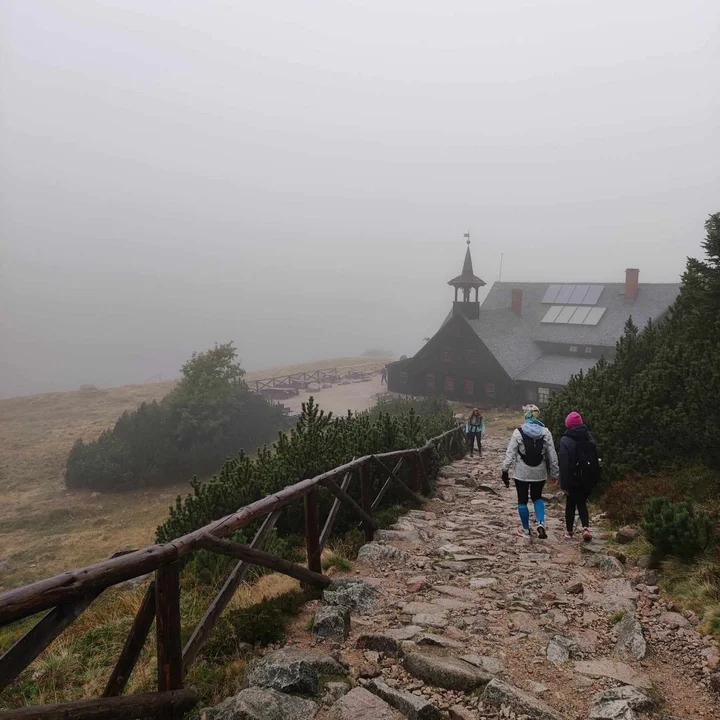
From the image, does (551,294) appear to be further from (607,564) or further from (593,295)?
(607,564)

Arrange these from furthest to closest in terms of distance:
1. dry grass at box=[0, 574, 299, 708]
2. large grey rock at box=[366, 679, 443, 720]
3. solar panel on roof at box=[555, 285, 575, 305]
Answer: solar panel on roof at box=[555, 285, 575, 305] < dry grass at box=[0, 574, 299, 708] < large grey rock at box=[366, 679, 443, 720]

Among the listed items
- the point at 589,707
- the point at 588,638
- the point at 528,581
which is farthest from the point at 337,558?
the point at 589,707

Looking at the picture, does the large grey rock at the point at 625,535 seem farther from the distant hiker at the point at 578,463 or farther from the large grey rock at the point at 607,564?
the large grey rock at the point at 607,564

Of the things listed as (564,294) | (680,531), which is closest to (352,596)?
(680,531)

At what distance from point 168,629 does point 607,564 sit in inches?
221

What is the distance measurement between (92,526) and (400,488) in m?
18.3

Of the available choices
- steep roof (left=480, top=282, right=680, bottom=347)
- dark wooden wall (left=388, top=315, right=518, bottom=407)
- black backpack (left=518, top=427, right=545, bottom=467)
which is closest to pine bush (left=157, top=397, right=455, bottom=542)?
black backpack (left=518, top=427, right=545, bottom=467)

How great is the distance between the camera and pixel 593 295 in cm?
4181

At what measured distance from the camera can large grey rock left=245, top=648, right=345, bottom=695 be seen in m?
3.73

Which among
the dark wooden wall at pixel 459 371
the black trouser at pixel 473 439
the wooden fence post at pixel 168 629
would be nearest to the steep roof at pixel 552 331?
the dark wooden wall at pixel 459 371

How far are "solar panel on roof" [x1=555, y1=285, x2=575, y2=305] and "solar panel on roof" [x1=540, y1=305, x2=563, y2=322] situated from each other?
621mm

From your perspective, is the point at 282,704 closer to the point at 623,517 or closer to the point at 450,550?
the point at 450,550

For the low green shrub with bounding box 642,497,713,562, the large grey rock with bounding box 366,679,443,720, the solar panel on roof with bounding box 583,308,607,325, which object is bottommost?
the large grey rock with bounding box 366,679,443,720

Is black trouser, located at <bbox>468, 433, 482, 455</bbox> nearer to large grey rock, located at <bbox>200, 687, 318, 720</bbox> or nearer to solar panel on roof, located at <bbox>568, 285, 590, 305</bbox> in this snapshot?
large grey rock, located at <bbox>200, 687, 318, 720</bbox>
